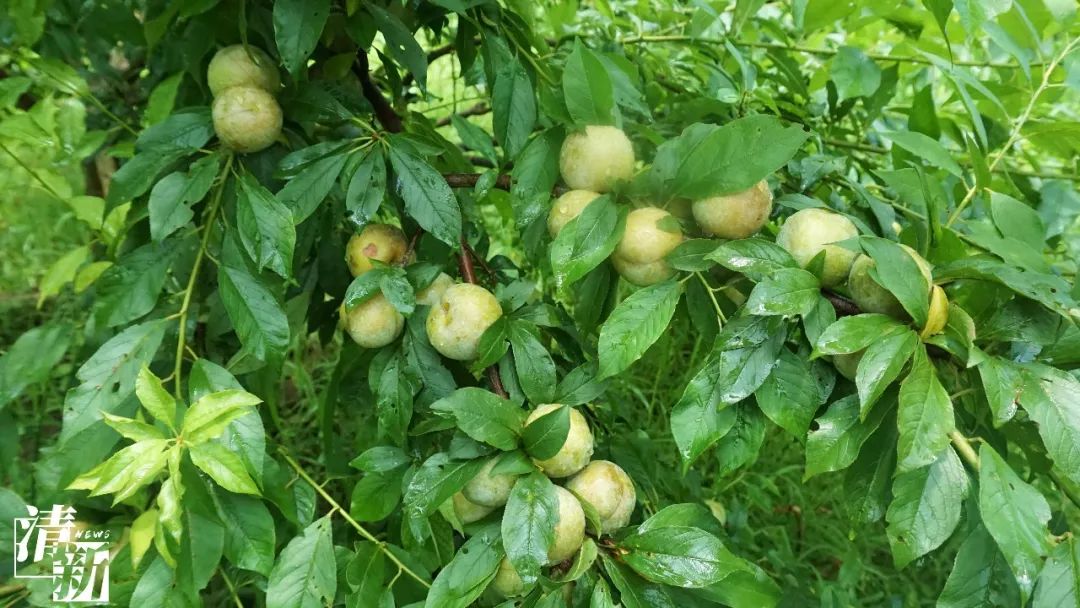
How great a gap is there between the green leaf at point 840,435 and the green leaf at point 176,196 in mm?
711

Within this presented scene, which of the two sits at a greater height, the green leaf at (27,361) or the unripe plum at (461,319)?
the unripe plum at (461,319)

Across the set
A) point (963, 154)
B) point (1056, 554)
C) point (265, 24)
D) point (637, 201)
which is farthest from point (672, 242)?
point (963, 154)

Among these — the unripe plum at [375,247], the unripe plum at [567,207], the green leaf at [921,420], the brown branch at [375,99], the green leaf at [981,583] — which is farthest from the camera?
the brown branch at [375,99]

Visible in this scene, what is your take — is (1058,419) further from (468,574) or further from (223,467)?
(223,467)

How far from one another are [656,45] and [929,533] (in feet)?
4.25

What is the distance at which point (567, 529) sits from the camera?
2.40 feet

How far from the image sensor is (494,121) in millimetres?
982

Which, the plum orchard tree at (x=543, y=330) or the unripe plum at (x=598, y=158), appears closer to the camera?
the plum orchard tree at (x=543, y=330)

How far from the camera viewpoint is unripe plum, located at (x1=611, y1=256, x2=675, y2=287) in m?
0.80

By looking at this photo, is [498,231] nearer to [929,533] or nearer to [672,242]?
[672,242]

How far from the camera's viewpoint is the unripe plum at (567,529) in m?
0.73

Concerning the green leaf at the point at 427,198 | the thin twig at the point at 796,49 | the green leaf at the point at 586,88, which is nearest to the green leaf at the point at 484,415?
the green leaf at the point at 427,198

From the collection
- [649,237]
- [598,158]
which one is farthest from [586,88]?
[649,237]

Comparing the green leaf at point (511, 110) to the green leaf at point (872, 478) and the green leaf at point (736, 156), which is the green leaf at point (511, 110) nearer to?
the green leaf at point (736, 156)
